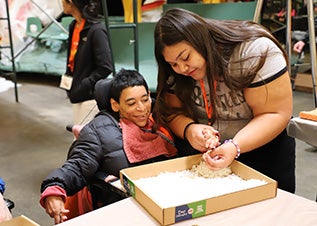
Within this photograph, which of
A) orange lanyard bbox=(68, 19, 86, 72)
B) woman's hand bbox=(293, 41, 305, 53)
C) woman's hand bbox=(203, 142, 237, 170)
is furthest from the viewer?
woman's hand bbox=(293, 41, 305, 53)

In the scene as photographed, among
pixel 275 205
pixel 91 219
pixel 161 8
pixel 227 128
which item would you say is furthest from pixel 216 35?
pixel 161 8

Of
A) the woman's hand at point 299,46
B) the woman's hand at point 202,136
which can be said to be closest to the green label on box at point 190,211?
the woman's hand at point 202,136

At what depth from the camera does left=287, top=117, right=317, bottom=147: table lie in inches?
54.5

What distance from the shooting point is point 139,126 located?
1.77 m

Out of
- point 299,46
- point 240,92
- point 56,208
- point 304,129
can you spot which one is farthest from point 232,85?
point 299,46

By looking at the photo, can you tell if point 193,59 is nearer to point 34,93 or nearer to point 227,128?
point 227,128

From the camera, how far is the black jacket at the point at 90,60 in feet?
8.46

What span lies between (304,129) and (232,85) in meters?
0.28

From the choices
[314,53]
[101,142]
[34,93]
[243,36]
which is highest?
[243,36]

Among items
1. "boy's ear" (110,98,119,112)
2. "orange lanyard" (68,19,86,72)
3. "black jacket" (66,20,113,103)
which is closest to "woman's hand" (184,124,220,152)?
"boy's ear" (110,98,119,112)

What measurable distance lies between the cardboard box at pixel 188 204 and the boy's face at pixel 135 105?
1.35 feet

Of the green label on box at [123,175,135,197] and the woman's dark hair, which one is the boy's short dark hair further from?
the green label on box at [123,175,135,197]

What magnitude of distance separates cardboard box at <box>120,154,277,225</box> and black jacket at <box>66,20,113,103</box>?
1330mm

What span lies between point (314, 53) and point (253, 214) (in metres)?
1.09
